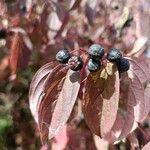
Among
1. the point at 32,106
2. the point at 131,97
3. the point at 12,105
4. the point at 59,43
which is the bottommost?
the point at 12,105

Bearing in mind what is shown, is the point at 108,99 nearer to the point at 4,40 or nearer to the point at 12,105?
the point at 4,40

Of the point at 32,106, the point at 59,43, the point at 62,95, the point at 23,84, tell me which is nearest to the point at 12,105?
the point at 23,84

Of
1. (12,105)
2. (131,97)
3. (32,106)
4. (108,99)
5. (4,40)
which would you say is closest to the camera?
(108,99)

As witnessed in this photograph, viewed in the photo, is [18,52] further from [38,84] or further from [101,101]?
[101,101]

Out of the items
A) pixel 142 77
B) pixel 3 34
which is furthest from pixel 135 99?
pixel 3 34

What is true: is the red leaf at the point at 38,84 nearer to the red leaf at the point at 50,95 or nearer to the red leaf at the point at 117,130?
the red leaf at the point at 50,95

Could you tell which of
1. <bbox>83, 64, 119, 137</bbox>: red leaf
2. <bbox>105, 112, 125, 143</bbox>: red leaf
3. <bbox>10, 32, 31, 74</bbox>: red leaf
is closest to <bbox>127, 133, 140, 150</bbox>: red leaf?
<bbox>105, 112, 125, 143</bbox>: red leaf

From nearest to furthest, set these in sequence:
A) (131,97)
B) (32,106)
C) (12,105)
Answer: (131,97) → (32,106) → (12,105)
